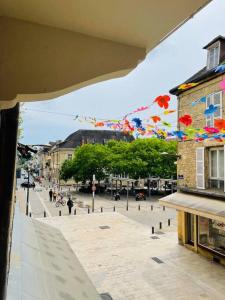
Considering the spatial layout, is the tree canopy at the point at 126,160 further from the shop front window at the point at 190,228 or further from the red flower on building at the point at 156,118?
the red flower on building at the point at 156,118

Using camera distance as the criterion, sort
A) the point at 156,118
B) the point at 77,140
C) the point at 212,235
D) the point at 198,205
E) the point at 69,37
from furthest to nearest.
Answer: the point at 77,140
the point at 212,235
the point at 198,205
the point at 156,118
the point at 69,37

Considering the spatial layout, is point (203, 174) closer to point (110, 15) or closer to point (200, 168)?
point (200, 168)

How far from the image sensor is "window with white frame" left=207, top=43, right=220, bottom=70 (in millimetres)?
14520

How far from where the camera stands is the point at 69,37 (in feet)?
6.38

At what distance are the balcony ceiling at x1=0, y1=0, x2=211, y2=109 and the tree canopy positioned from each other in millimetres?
35409

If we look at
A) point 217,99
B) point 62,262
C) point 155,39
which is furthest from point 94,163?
point 155,39

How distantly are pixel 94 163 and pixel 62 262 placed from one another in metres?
35.4

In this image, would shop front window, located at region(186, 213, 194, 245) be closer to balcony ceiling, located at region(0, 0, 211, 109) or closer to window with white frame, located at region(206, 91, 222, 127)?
window with white frame, located at region(206, 91, 222, 127)

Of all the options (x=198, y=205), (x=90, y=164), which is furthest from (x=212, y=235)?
(x=90, y=164)

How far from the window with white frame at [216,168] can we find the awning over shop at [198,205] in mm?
924

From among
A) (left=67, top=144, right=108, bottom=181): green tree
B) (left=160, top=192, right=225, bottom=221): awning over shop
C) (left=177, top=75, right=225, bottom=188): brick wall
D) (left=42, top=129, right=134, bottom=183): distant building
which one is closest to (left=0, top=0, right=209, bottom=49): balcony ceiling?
(left=160, top=192, right=225, bottom=221): awning over shop

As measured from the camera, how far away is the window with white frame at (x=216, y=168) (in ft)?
44.6

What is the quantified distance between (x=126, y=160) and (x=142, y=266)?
27139 mm

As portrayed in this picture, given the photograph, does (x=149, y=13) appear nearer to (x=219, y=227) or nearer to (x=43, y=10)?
(x=43, y=10)
